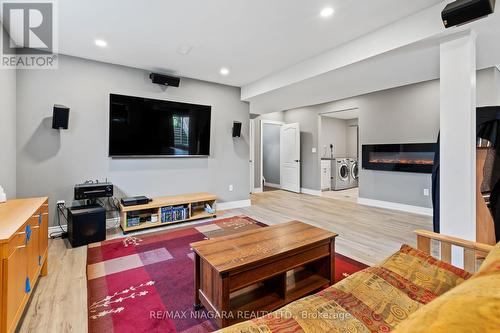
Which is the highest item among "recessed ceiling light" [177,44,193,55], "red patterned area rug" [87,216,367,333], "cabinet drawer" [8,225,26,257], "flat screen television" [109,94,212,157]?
"recessed ceiling light" [177,44,193,55]

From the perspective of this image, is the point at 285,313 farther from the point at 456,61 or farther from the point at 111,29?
the point at 111,29

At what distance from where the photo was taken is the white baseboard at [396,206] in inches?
168

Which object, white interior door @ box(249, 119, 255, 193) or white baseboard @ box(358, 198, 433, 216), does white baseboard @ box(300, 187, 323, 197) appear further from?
white interior door @ box(249, 119, 255, 193)

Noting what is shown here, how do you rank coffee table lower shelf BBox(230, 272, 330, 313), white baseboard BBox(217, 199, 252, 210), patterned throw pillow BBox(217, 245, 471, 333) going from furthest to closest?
white baseboard BBox(217, 199, 252, 210) → coffee table lower shelf BBox(230, 272, 330, 313) → patterned throw pillow BBox(217, 245, 471, 333)

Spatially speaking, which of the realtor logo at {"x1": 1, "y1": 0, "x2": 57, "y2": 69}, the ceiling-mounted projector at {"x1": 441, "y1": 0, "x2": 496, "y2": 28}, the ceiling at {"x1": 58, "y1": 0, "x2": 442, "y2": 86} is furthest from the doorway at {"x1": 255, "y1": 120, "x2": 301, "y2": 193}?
the realtor logo at {"x1": 1, "y1": 0, "x2": 57, "y2": 69}

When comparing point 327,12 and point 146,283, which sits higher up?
point 327,12

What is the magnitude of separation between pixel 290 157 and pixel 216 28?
15.8ft

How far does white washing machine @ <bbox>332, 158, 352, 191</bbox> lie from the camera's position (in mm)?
7031

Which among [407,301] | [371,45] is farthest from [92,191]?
[371,45]

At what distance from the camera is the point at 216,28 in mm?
2604

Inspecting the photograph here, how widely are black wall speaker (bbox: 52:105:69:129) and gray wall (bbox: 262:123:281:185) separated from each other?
18.5 ft

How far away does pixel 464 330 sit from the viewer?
0.44 m

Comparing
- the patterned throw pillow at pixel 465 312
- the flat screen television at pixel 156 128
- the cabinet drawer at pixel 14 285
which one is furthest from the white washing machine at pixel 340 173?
the cabinet drawer at pixel 14 285

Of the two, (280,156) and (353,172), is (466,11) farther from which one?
(353,172)
